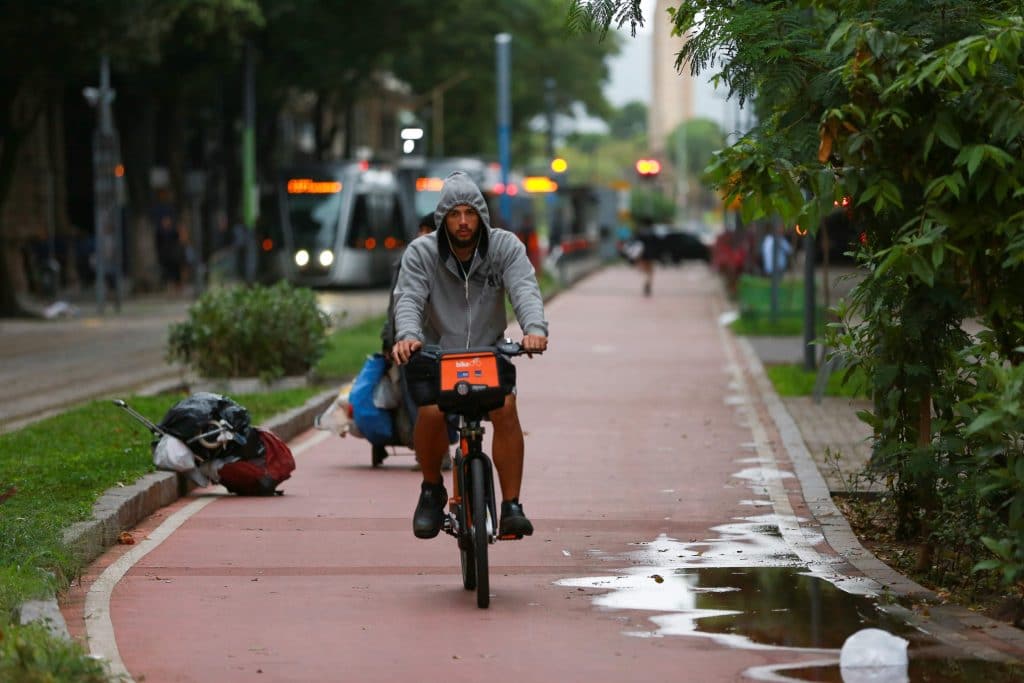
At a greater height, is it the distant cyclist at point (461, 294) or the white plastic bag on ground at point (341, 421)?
the distant cyclist at point (461, 294)

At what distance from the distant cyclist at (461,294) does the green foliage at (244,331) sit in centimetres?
1009

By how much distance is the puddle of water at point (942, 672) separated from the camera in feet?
21.3

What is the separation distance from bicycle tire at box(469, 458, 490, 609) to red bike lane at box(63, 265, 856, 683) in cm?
9

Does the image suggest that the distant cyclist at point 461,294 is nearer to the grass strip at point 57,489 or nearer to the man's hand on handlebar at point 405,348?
the man's hand on handlebar at point 405,348

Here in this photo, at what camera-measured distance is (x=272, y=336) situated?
1862cm

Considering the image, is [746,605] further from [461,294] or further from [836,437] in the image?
[836,437]

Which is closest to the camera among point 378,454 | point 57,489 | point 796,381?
point 57,489

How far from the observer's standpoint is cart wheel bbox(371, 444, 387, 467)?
13.3 metres

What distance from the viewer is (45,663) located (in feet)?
19.6

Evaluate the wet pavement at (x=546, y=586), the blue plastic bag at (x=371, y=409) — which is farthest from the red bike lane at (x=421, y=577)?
the blue plastic bag at (x=371, y=409)

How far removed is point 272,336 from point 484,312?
1047 cm

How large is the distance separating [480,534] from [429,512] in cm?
55

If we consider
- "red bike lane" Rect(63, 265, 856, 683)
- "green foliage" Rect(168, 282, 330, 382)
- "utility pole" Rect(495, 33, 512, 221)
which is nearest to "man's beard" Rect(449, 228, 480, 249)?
"red bike lane" Rect(63, 265, 856, 683)

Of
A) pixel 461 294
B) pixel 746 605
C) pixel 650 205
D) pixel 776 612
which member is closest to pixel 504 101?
pixel 461 294
